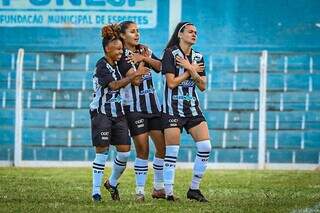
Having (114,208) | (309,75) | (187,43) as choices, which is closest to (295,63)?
(309,75)

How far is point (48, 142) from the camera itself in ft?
73.8

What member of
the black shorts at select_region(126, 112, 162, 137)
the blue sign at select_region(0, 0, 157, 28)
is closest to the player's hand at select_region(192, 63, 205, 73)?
the black shorts at select_region(126, 112, 162, 137)

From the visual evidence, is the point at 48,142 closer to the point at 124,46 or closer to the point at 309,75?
the point at 309,75

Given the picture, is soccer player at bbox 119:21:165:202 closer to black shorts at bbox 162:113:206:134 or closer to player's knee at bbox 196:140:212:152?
black shorts at bbox 162:113:206:134

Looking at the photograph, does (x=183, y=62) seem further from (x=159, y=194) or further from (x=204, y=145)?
(x=159, y=194)

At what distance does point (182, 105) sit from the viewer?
13.5 m

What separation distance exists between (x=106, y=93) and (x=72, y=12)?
933 centimetres

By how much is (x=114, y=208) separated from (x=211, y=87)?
10.2 metres

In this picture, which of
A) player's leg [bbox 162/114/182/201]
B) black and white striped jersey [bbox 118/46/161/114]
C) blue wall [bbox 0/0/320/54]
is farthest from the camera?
blue wall [bbox 0/0/320/54]

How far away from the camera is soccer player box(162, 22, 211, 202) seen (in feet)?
44.2

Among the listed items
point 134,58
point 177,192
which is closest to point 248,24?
point 177,192

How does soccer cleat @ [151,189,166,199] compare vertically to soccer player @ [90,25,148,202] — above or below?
below

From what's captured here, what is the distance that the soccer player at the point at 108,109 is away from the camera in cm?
1320

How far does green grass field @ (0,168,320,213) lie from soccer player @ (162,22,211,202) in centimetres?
40
